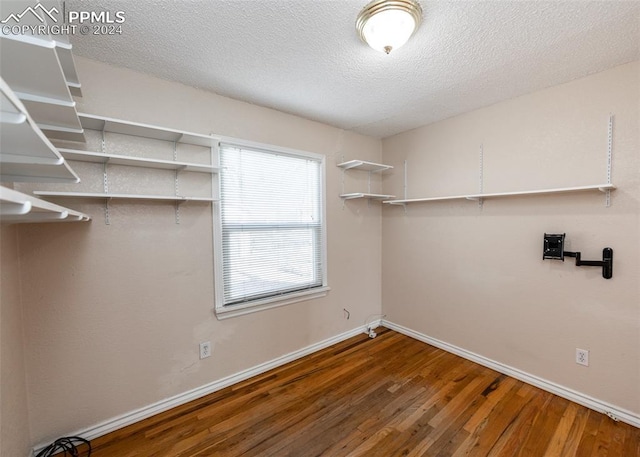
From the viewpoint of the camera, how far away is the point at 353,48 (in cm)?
173

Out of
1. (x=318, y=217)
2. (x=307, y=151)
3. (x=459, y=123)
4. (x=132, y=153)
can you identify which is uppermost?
(x=459, y=123)

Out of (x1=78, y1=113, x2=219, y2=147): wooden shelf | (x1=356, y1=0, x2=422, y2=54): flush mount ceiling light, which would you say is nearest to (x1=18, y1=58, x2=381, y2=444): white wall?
(x1=78, y1=113, x2=219, y2=147): wooden shelf

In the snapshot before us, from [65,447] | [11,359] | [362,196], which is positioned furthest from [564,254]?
[65,447]

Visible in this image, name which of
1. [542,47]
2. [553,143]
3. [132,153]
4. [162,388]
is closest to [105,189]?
[132,153]

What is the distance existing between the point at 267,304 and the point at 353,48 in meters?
2.17

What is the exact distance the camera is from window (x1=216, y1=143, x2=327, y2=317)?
2.39 meters

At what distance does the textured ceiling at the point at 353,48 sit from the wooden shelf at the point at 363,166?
68 centimetres

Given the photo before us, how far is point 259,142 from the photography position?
2.53 meters

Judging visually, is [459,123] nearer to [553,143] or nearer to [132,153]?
[553,143]

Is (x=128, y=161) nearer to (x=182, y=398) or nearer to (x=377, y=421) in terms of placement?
(x=182, y=398)

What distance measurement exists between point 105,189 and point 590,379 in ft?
12.4

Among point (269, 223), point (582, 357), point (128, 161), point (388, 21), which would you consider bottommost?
point (582, 357)

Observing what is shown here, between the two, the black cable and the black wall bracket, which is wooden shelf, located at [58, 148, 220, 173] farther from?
the black wall bracket

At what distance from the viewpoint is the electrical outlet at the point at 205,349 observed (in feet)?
7.34
